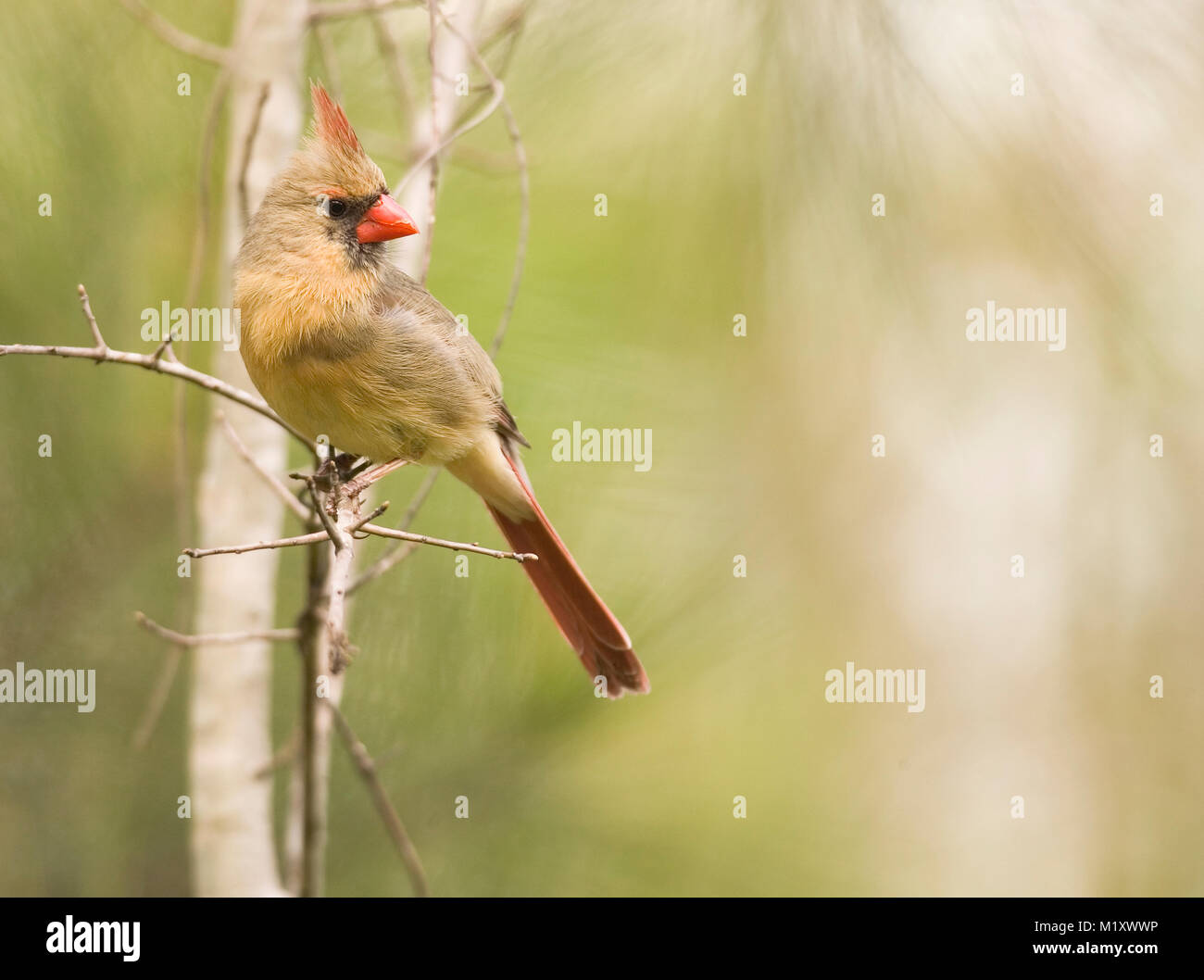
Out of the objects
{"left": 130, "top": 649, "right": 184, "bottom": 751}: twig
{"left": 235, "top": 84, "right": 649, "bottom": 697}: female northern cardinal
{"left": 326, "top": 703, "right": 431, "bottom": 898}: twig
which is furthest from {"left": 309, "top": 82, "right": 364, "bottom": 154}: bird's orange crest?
{"left": 130, "top": 649, "right": 184, "bottom": 751}: twig

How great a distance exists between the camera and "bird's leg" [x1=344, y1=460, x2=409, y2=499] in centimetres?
157

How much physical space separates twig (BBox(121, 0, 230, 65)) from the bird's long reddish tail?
1.06 m

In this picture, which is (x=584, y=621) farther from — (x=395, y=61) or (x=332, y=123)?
(x=395, y=61)

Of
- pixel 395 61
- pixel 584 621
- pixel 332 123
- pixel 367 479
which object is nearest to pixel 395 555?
pixel 367 479

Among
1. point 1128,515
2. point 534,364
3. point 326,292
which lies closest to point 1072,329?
point 1128,515

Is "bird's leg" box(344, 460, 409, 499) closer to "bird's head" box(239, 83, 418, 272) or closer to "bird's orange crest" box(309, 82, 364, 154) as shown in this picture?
"bird's head" box(239, 83, 418, 272)

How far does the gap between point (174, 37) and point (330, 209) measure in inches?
28.0

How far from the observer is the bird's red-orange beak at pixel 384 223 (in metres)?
1.73

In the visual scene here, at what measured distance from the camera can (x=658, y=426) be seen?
2404mm

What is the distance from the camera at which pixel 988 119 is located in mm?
2072

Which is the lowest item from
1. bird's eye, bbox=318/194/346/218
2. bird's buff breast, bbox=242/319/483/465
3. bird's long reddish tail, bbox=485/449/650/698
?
bird's long reddish tail, bbox=485/449/650/698

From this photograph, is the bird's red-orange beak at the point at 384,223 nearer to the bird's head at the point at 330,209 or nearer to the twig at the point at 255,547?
the bird's head at the point at 330,209

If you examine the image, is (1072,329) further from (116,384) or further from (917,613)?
(116,384)

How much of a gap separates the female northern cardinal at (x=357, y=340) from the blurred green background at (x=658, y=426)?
38 centimetres
